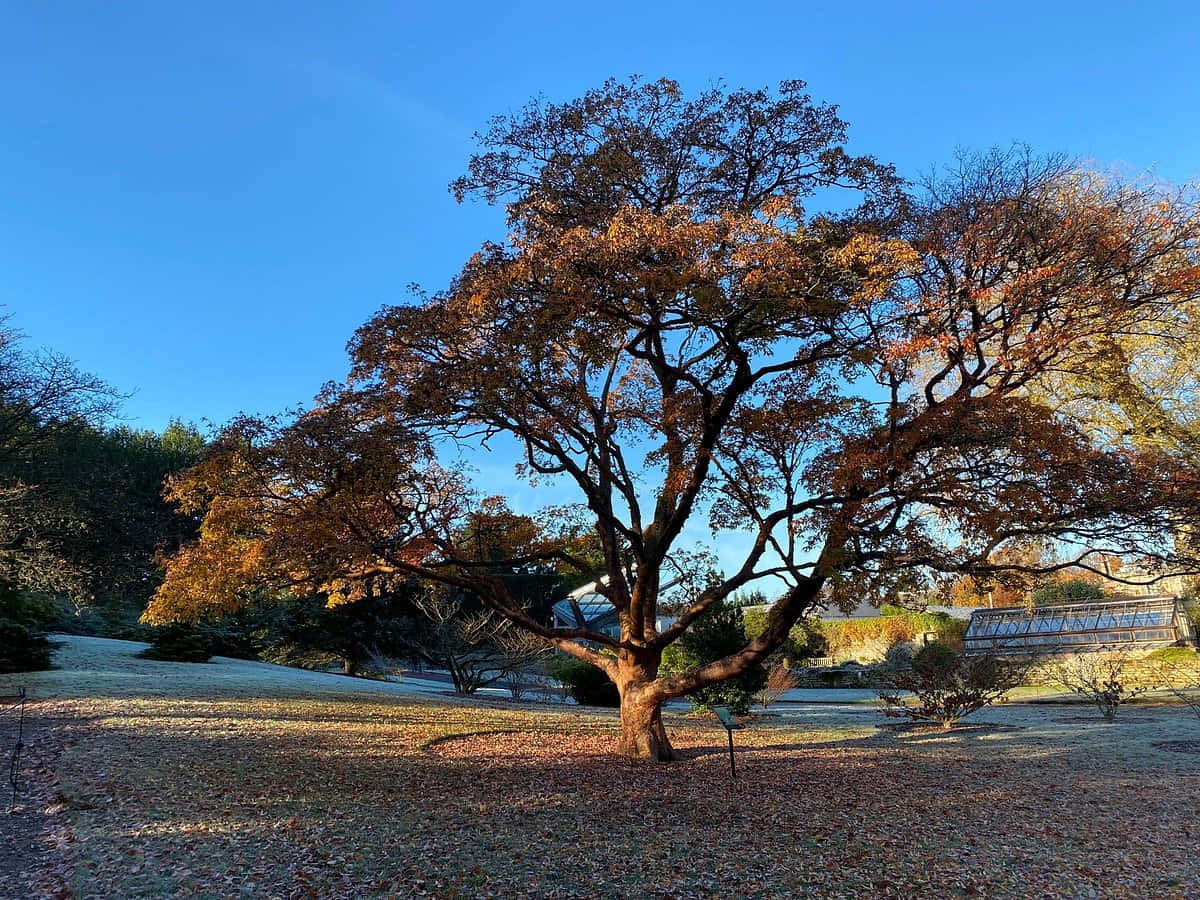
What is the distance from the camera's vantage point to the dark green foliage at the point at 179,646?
18.9 metres

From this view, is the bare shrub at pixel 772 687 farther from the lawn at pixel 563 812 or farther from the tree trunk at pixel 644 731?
the tree trunk at pixel 644 731

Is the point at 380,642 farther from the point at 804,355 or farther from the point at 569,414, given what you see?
the point at 804,355

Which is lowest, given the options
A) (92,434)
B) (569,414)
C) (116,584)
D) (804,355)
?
(116,584)

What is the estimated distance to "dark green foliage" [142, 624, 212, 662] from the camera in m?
18.9

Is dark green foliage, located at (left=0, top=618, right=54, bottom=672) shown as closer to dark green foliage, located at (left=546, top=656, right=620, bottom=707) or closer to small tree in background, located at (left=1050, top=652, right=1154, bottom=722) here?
dark green foliage, located at (left=546, top=656, right=620, bottom=707)

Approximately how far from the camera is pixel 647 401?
1002 cm

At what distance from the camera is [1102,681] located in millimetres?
15641

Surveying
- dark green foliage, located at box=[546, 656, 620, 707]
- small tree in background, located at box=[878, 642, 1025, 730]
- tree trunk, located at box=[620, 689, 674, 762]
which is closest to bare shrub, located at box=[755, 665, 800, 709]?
small tree in background, located at box=[878, 642, 1025, 730]

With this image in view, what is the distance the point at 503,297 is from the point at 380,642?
20342 mm

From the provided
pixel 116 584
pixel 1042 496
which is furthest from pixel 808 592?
pixel 116 584

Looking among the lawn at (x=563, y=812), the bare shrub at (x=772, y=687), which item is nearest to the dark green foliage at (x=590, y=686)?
the bare shrub at (x=772, y=687)

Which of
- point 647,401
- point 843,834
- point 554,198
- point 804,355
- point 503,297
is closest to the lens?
point 843,834

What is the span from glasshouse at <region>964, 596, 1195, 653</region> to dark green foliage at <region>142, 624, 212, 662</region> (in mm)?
21697

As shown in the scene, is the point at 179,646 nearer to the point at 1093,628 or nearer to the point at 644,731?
the point at 644,731
